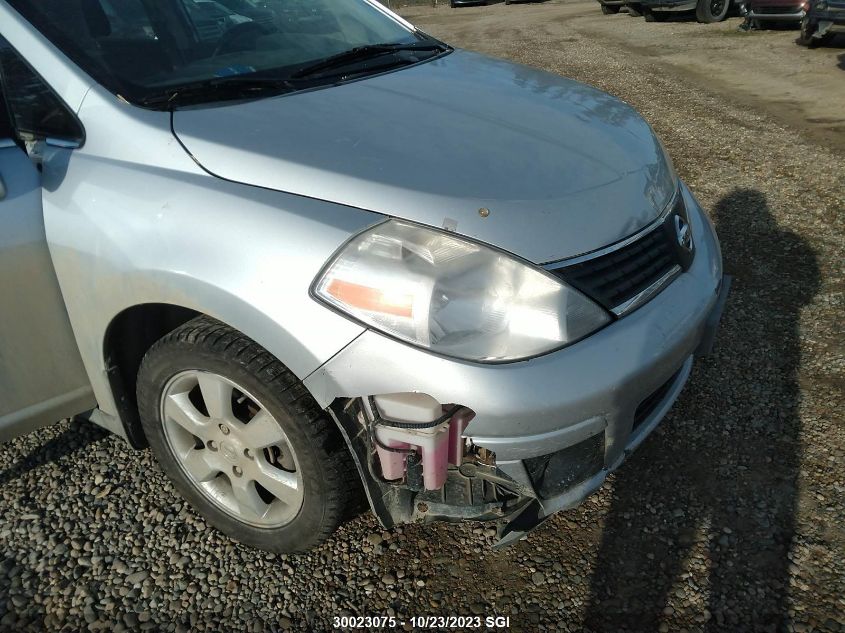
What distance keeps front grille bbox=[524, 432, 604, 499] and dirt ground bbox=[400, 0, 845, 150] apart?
207 inches

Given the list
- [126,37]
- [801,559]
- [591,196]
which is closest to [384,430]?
[591,196]

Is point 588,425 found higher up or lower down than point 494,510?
higher up

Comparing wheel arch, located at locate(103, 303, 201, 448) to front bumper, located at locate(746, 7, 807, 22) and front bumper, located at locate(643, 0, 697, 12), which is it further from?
front bumper, located at locate(643, 0, 697, 12)

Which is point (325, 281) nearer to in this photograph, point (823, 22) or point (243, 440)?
point (243, 440)

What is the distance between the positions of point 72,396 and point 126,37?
119cm

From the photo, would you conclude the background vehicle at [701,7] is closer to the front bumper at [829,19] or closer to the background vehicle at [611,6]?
the background vehicle at [611,6]

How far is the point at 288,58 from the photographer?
241 cm

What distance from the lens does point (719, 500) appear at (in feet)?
7.44

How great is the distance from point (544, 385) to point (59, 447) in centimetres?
202

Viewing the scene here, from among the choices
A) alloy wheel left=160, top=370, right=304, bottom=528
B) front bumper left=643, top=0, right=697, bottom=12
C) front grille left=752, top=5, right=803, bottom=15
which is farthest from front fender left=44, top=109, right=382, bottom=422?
front bumper left=643, top=0, right=697, bottom=12

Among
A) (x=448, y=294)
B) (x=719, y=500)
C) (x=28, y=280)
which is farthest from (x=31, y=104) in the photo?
(x=719, y=500)

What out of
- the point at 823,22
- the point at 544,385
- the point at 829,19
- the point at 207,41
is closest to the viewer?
the point at 544,385

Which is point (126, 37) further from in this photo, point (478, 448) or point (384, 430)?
point (478, 448)

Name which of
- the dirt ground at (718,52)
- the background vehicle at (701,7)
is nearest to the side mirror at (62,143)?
the dirt ground at (718,52)
